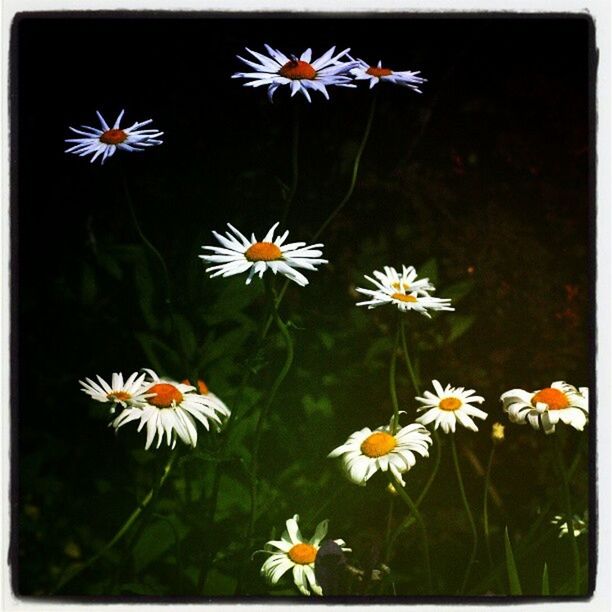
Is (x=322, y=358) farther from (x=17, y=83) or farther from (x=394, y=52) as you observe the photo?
(x=17, y=83)

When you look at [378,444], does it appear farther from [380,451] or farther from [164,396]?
[164,396]

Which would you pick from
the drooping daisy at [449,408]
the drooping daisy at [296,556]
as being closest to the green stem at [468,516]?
the drooping daisy at [449,408]

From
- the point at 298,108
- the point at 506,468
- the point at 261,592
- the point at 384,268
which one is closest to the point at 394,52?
the point at 298,108

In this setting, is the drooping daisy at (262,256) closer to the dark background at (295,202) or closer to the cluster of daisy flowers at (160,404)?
the dark background at (295,202)

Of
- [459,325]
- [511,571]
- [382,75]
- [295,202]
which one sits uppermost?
[382,75]

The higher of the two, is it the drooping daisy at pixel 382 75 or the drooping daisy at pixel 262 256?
the drooping daisy at pixel 382 75

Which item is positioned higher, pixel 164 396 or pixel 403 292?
pixel 403 292

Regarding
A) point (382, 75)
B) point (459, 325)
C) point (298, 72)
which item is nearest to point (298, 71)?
point (298, 72)
